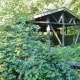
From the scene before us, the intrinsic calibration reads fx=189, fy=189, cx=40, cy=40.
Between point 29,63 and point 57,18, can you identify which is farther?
point 57,18

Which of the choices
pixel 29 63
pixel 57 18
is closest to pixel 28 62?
pixel 29 63

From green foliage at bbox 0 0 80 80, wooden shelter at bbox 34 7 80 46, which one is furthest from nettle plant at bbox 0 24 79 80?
wooden shelter at bbox 34 7 80 46

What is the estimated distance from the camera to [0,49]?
5.27m

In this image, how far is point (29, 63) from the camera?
15.8ft

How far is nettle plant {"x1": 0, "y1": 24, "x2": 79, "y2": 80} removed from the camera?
467 centimetres

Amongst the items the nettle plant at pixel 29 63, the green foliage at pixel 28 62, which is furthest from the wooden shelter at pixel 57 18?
the nettle plant at pixel 29 63

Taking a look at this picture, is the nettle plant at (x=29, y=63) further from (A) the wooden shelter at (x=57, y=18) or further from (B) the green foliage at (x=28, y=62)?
(A) the wooden shelter at (x=57, y=18)

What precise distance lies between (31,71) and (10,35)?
1631 millimetres

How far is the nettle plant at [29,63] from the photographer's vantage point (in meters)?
4.67

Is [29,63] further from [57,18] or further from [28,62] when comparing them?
[57,18]

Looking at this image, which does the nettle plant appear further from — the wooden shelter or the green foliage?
the wooden shelter

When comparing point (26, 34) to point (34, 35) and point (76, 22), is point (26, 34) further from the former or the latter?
point (76, 22)

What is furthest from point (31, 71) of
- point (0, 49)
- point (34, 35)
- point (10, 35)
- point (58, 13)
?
point (58, 13)

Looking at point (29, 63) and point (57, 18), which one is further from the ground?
point (57, 18)
